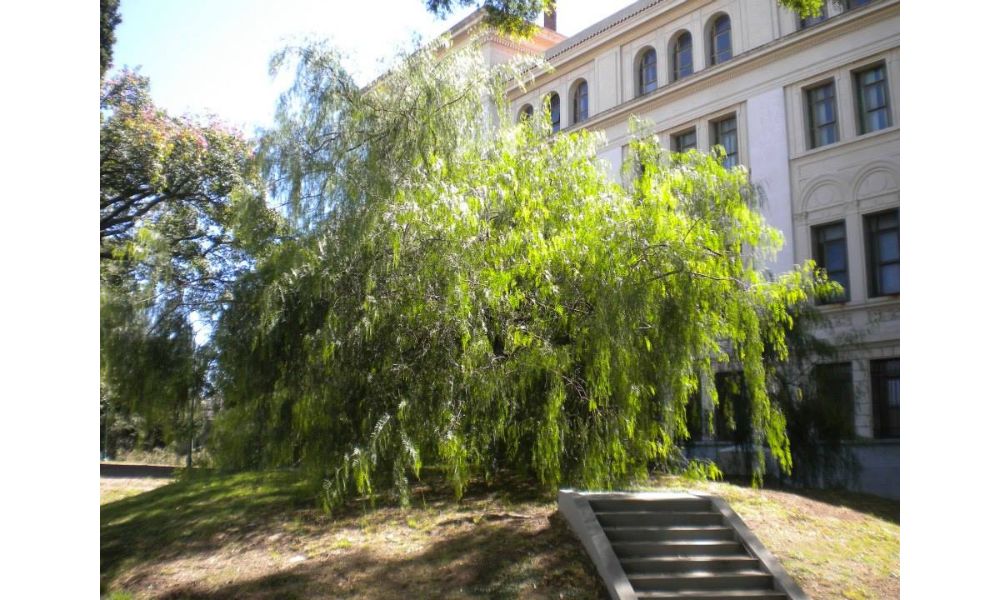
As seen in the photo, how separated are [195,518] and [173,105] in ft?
13.5

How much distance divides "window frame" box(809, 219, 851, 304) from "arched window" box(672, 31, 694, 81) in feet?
14.1

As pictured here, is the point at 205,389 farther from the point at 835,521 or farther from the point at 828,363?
the point at 828,363

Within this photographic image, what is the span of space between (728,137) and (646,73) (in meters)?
2.51

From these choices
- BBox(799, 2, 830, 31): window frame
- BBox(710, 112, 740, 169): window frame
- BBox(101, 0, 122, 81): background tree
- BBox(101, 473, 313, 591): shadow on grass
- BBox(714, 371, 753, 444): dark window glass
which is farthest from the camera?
BBox(710, 112, 740, 169): window frame

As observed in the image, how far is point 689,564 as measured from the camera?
17.2ft

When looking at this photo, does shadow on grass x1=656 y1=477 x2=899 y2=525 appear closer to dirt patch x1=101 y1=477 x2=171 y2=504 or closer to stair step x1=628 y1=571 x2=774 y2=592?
stair step x1=628 y1=571 x2=774 y2=592

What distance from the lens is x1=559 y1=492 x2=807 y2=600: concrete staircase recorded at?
502 cm

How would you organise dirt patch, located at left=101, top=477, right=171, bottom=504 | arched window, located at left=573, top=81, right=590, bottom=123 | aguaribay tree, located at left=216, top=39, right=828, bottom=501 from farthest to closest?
1. arched window, located at left=573, top=81, right=590, bottom=123
2. dirt patch, located at left=101, top=477, right=171, bottom=504
3. aguaribay tree, located at left=216, top=39, right=828, bottom=501

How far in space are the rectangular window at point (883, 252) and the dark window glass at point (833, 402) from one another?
1418 millimetres

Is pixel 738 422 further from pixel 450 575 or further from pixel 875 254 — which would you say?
pixel 450 575

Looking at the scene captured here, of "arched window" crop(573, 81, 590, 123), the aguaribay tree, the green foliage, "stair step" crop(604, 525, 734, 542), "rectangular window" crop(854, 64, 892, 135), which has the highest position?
"arched window" crop(573, 81, 590, 123)

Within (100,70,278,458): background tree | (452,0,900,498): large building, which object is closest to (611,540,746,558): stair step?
(100,70,278,458): background tree

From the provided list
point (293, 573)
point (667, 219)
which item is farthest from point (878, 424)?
point (293, 573)

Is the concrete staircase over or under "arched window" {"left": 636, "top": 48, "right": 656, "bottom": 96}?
under
